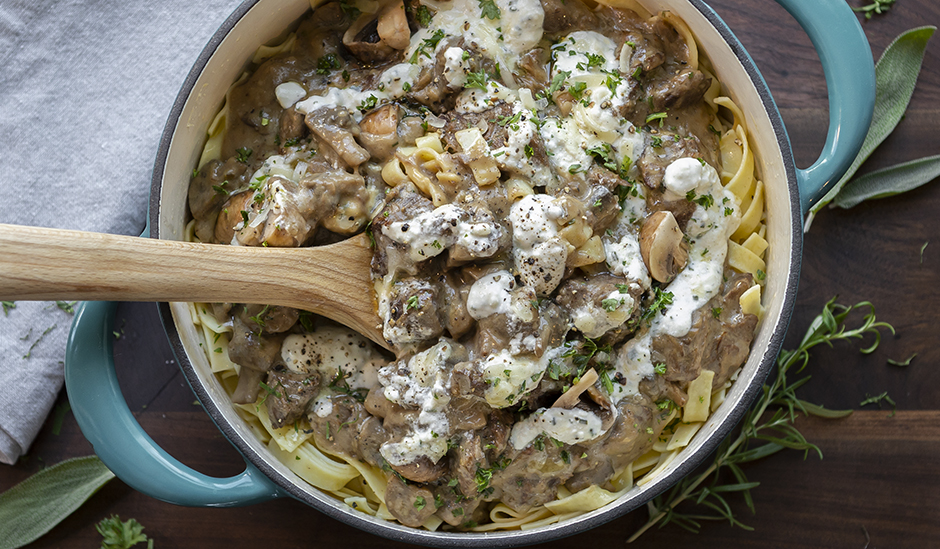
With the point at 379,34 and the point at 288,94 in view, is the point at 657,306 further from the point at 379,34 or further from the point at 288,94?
the point at 288,94

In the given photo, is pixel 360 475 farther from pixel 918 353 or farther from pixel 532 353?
pixel 918 353

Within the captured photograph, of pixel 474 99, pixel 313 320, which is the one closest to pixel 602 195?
pixel 474 99

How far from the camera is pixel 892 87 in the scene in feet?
13.0

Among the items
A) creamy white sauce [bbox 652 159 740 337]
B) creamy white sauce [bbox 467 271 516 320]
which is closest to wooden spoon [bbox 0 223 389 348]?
creamy white sauce [bbox 467 271 516 320]

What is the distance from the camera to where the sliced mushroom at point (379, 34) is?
11.4ft

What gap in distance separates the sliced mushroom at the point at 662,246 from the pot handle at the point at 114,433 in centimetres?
202

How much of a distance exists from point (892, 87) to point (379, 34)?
112 inches

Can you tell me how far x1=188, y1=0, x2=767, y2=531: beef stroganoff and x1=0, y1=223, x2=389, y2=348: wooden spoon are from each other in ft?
0.40

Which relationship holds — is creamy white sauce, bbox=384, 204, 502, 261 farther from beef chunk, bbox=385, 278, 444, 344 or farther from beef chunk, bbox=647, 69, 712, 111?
beef chunk, bbox=647, 69, 712, 111

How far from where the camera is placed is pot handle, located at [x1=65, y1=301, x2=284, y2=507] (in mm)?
3195

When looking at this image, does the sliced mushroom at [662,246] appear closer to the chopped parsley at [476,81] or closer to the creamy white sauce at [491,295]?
the creamy white sauce at [491,295]

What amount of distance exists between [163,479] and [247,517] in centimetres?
96

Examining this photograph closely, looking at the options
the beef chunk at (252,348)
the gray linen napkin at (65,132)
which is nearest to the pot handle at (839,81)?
the beef chunk at (252,348)

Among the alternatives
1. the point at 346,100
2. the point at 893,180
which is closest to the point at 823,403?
the point at 893,180
